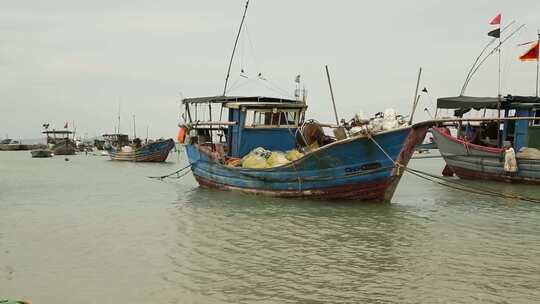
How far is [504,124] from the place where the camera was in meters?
21.2

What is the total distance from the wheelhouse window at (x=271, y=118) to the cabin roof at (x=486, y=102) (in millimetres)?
8319

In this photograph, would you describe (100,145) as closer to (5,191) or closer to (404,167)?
(5,191)

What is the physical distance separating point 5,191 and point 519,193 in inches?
761

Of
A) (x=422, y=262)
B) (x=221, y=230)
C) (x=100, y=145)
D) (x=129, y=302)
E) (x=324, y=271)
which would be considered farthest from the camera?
(x=100, y=145)

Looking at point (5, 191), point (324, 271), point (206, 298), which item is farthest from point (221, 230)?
point (5, 191)

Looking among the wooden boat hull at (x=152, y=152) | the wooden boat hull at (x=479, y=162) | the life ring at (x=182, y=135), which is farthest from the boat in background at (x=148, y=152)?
the wooden boat hull at (x=479, y=162)

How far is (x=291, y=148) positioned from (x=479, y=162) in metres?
8.87

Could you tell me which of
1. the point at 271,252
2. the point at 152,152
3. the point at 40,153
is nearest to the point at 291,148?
the point at 271,252

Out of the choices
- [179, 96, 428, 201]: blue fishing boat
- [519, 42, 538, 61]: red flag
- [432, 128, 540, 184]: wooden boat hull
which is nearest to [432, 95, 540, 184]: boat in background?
[432, 128, 540, 184]: wooden boat hull

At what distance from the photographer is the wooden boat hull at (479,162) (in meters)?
19.8

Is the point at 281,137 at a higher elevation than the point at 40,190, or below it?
higher

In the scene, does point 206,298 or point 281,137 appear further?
point 281,137

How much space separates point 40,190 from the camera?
Answer: 20.9m

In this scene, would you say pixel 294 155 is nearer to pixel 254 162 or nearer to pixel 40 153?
pixel 254 162
